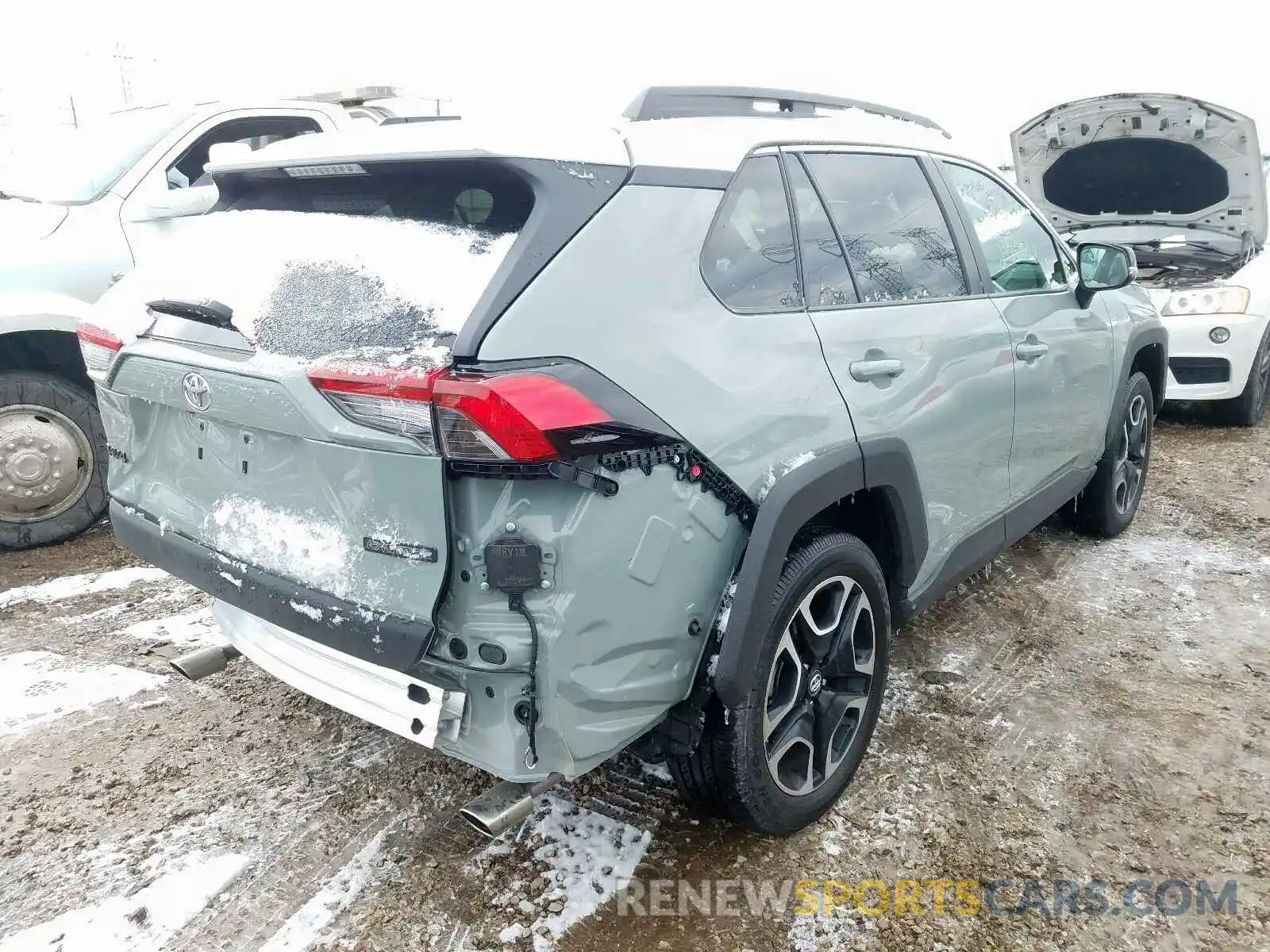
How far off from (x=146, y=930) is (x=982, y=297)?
9.76ft

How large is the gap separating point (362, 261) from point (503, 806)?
4.03 feet

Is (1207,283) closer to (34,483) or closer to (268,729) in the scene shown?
(268,729)

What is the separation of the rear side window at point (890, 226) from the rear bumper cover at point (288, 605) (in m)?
1.53

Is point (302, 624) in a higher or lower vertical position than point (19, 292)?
lower

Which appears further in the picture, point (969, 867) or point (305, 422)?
point (969, 867)

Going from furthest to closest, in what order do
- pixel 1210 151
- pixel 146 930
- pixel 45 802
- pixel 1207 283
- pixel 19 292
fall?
1. pixel 1210 151
2. pixel 1207 283
3. pixel 19 292
4. pixel 45 802
5. pixel 146 930

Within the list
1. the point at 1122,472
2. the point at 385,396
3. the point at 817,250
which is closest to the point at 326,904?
the point at 385,396

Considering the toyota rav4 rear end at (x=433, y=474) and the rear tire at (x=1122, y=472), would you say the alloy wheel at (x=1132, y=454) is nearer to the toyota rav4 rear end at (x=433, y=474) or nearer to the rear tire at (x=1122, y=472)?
the rear tire at (x=1122, y=472)

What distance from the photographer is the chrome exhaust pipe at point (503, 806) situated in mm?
1873

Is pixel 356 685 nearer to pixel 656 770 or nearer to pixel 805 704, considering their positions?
pixel 656 770

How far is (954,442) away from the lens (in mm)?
2785

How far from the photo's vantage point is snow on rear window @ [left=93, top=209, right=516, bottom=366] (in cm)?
182

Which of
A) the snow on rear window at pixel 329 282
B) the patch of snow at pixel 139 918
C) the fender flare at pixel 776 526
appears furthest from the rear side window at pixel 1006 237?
the patch of snow at pixel 139 918

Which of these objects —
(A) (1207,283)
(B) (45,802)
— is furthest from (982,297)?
(A) (1207,283)
